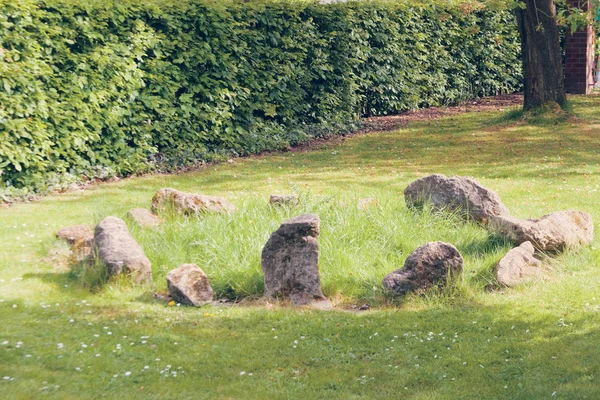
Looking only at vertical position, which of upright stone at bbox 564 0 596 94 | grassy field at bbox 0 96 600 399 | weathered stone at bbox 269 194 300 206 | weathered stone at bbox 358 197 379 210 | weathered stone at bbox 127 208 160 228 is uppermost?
upright stone at bbox 564 0 596 94

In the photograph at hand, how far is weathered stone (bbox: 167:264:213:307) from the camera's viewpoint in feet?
21.9

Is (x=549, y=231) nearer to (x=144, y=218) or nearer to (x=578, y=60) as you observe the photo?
(x=144, y=218)

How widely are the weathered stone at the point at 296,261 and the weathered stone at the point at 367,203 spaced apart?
6.15 ft

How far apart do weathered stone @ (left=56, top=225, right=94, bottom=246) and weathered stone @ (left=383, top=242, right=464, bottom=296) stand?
10.7 feet

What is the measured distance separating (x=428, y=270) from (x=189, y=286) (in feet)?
6.55

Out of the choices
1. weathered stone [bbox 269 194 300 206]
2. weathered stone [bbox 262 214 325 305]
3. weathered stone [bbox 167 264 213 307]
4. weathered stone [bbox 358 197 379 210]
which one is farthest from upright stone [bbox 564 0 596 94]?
weathered stone [bbox 167 264 213 307]

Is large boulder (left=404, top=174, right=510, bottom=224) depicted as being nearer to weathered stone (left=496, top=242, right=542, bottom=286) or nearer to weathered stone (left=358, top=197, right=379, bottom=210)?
weathered stone (left=358, top=197, right=379, bottom=210)

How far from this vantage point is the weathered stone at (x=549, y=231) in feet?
24.8

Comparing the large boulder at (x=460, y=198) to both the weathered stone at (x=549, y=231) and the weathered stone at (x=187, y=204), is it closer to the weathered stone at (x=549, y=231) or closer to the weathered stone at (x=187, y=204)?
the weathered stone at (x=549, y=231)

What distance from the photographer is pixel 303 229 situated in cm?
674

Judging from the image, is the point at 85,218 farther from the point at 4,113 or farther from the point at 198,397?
the point at 198,397

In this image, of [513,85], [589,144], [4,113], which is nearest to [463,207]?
[4,113]

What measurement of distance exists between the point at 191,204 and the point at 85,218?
1569mm

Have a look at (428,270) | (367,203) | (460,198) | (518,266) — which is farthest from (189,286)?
(460,198)
